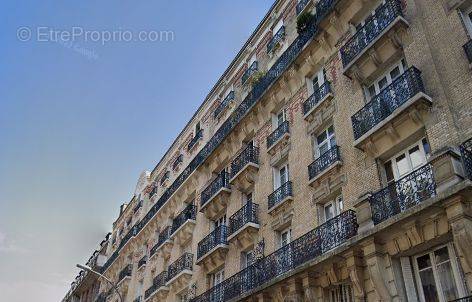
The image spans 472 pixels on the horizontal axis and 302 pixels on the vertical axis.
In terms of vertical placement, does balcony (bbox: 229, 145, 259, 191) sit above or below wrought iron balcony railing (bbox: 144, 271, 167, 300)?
above

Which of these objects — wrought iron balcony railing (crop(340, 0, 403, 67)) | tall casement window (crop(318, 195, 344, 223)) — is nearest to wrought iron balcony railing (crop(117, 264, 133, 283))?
tall casement window (crop(318, 195, 344, 223))

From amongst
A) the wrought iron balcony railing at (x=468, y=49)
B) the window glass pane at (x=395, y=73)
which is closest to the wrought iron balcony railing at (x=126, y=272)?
the window glass pane at (x=395, y=73)

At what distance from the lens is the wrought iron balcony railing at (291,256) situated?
12367mm

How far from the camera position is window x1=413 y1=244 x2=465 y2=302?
31.2 ft

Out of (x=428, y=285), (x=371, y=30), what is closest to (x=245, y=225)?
(x=428, y=285)

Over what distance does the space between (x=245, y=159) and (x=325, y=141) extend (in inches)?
187

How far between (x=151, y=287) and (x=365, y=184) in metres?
16.0

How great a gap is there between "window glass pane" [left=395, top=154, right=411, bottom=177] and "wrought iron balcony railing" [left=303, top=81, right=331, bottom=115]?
4.18 metres

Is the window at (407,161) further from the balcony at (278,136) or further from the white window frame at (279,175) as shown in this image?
the balcony at (278,136)

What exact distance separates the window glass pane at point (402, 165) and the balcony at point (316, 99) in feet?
13.1

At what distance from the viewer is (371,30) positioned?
46.3 feet

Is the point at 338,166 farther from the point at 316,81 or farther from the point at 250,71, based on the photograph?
the point at 250,71

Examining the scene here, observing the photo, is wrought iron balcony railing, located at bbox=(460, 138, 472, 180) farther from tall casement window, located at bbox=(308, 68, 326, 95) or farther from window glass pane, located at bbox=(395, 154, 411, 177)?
tall casement window, located at bbox=(308, 68, 326, 95)

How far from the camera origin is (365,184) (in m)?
12.5
